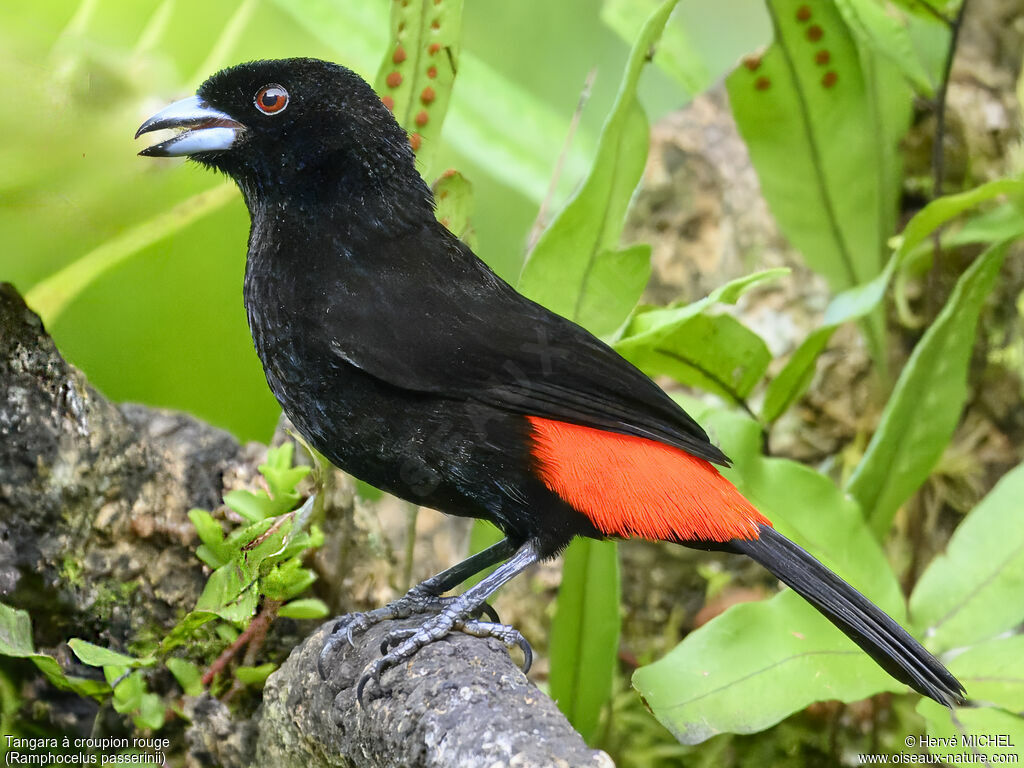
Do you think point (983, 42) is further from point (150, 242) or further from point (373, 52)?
point (150, 242)

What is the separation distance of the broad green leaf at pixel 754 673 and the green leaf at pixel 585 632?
254 millimetres

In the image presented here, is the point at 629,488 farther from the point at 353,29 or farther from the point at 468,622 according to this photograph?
the point at 353,29

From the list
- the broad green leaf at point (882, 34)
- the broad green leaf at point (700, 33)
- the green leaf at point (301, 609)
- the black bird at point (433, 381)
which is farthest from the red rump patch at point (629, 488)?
the broad green leaf at point (700, 33)

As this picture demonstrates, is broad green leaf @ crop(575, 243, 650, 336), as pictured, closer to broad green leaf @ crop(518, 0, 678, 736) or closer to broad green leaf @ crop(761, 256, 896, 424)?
broad green leaf @ crop(518, 0, 678, 736)

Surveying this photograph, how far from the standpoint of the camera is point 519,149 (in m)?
2.91

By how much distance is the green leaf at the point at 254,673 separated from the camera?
1949 mm

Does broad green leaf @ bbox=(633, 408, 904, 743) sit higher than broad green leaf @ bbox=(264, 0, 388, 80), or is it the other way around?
broad green leaf @ bbox=(264, 0, 388, 80)

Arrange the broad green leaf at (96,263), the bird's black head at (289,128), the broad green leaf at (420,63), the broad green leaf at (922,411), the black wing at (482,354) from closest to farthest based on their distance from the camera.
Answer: the black wing at (482,354) < the bird's black head at (289,128) < the broad green leaf at (96,263) < the broad green leaf at (420,63) < the broad green leaf at (922,411)

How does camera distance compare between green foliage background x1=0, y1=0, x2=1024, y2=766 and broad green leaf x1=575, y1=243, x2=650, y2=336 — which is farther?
broad green leaf x1=575, y1=243, x2=650, y2=336

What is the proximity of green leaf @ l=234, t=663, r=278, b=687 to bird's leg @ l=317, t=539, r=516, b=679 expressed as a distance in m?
0.28

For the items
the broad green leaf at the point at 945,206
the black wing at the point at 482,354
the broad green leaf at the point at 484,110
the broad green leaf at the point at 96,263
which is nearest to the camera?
the black wing at the point at 482,354

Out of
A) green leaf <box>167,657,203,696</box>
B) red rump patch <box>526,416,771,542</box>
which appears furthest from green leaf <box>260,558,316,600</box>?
red rump patch <box>526,416,771,542</box>

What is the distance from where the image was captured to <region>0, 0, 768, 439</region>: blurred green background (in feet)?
5.80

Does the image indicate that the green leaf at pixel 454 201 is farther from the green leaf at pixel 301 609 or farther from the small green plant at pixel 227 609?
the green leaf at pixel 301 609
